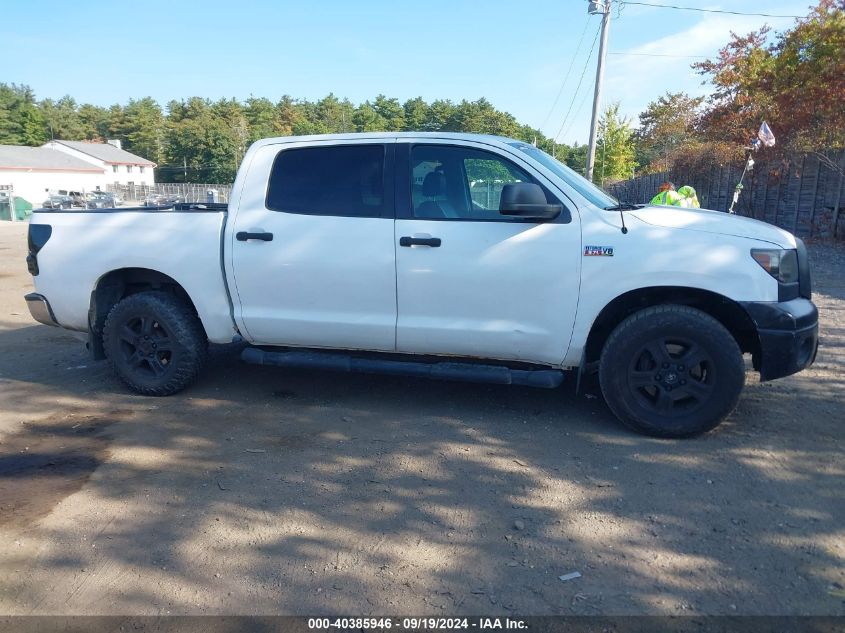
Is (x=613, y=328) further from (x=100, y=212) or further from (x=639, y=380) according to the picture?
(x=100, y=212)

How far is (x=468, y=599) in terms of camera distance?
285cm

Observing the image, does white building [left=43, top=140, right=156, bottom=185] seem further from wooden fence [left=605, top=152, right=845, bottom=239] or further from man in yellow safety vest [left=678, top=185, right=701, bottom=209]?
man in yellow safety vest [left=678, top=185, right=701, bottom=209]

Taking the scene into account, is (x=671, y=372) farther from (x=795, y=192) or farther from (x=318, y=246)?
(x=795, y=192)

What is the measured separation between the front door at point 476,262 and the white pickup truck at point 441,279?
0.01m

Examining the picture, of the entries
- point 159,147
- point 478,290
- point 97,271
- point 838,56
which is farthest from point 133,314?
point 159,147

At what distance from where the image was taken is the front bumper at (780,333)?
13.6 ft

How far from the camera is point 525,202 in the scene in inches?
168

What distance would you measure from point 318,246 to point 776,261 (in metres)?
3.02

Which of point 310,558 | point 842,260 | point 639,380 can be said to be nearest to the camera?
point 310,558

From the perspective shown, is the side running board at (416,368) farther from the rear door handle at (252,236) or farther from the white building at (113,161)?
the white building at (113,161)

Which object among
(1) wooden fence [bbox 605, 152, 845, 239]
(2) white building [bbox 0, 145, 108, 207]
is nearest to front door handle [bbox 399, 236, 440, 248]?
(1) wooden fence [bbox 605, 152, 845, 239]

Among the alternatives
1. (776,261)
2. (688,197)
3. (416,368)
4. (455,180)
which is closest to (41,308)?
(416,368)

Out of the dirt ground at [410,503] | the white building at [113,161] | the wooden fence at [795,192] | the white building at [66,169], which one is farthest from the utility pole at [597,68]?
the white building at [113,161]

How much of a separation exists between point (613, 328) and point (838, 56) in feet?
52.9
